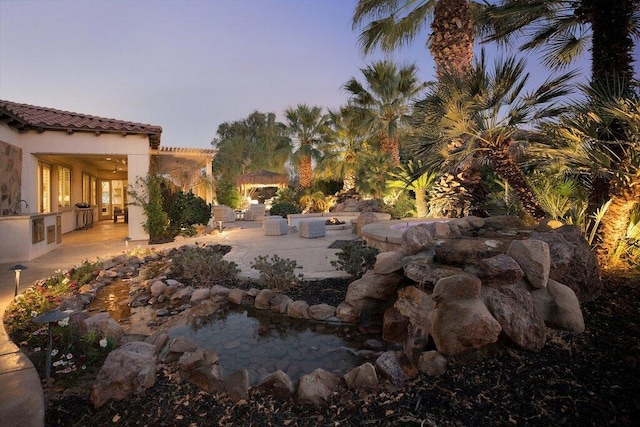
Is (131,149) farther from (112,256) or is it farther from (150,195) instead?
(112,256)

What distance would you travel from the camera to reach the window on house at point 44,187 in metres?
11.1

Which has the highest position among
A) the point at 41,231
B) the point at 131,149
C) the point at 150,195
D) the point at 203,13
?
the point at 203,13

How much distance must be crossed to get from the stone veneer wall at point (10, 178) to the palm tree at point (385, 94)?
45.6 ft

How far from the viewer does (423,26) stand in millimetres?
12789

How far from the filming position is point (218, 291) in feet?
18.5

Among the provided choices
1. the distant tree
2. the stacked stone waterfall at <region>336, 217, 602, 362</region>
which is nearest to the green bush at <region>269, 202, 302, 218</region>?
the stacked stone waterfall at <region>336, 217, 602, 362</region>

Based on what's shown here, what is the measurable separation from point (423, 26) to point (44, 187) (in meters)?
14.6

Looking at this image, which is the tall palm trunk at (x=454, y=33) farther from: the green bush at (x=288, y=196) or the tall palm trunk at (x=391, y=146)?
the green bush at (x=288, y=196)

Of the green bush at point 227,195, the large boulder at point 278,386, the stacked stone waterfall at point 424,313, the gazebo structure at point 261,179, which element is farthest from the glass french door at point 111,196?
the large boulder at point 278,386

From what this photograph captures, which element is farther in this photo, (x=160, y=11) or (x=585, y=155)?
(x=160, y=11)

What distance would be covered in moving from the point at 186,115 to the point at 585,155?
64226mm

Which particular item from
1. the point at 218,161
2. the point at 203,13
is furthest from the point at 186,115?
the point at 203,13

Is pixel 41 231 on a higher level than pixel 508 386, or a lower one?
higher

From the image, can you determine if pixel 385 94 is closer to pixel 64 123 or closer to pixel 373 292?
pixel 64 123
